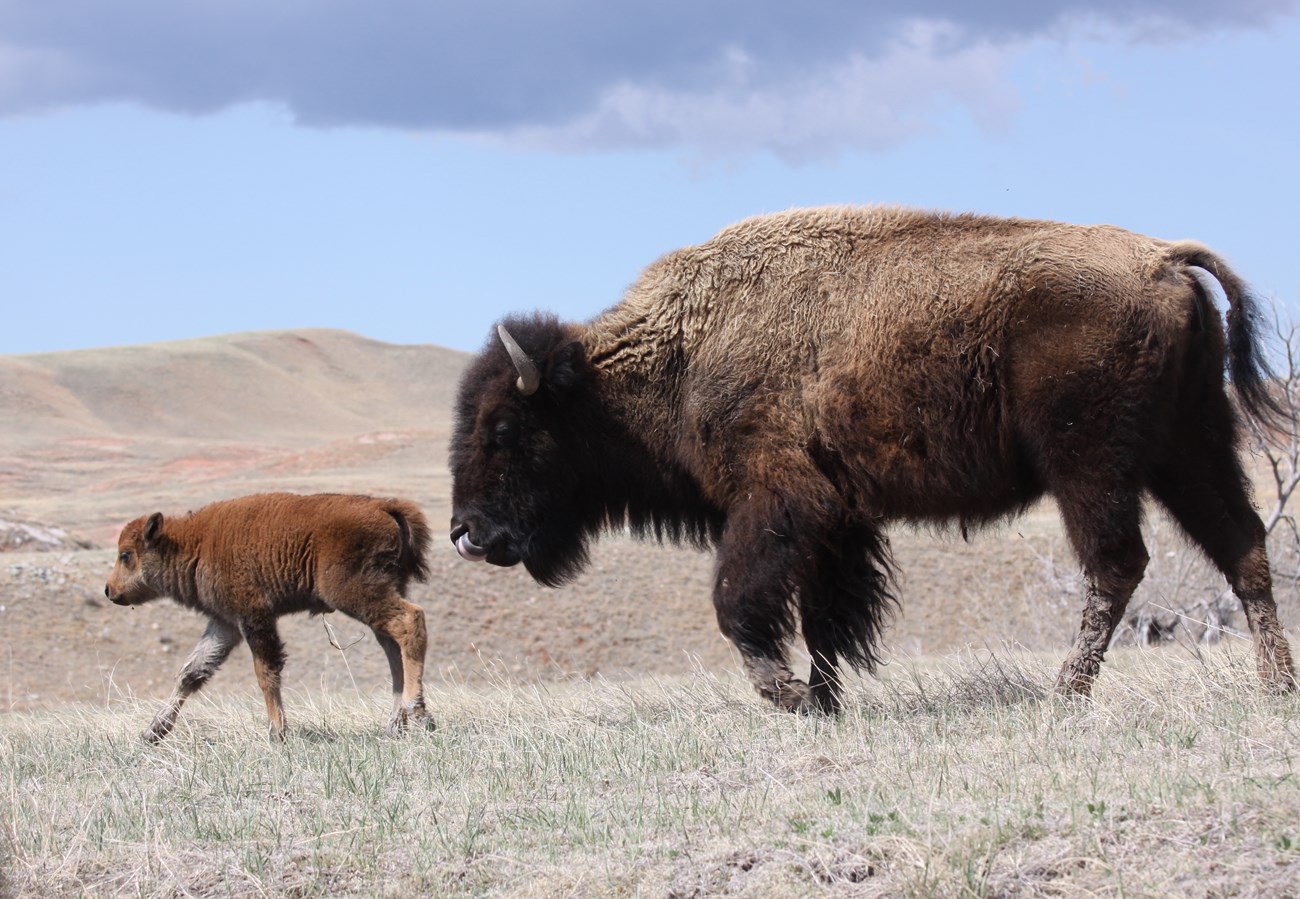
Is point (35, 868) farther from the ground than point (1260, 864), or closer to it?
closer to it

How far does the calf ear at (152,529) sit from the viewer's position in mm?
8875

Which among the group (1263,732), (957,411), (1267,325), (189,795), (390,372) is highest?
(1267,325)

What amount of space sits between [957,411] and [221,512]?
4.75 meters

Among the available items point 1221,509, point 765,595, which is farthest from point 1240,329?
point 765,595

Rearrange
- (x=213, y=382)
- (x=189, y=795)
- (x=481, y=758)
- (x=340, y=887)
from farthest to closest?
1. (x=213, y=382)
2. (x=481, y=758)
3. (x=189, y=795)
4. (x=340, y=887)

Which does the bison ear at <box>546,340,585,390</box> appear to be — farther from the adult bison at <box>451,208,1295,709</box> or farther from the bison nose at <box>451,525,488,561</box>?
the bison nose at <box>451,525,488,561</box>

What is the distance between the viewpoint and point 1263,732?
5547 millimetres

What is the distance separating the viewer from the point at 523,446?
8.09 meters

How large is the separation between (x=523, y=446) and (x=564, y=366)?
0.54 metres

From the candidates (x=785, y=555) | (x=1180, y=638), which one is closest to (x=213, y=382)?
(x=1180, y=638)

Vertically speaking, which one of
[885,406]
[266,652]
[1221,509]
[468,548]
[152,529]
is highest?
[885,406]

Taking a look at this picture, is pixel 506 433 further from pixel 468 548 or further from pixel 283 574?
pixel 283 574

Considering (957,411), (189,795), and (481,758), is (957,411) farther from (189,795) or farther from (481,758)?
(189,795)

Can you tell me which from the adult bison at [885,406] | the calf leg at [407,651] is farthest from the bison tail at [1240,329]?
the calf leg at [407,651]
